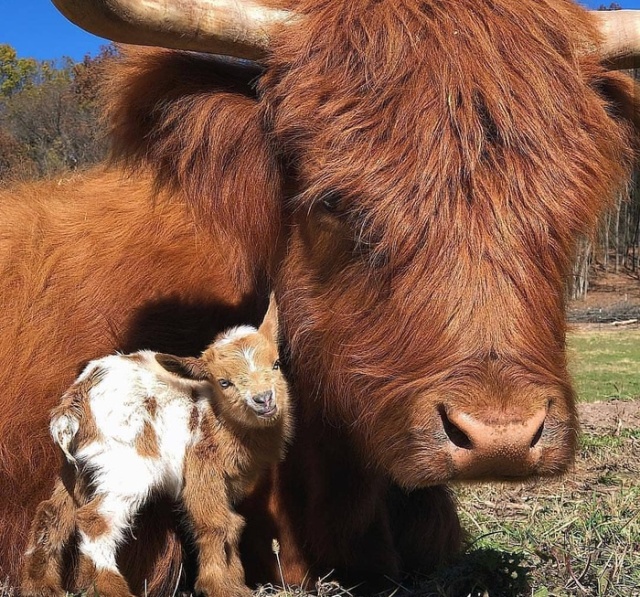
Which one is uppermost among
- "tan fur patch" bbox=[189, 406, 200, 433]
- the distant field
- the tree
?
the tree

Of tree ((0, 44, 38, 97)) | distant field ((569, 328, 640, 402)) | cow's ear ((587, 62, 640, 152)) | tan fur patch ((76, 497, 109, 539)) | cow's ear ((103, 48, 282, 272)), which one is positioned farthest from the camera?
tree ((0, 44, 38, 97))

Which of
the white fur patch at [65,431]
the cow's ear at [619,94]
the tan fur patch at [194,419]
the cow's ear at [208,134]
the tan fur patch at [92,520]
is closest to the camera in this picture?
the tan fur patch at [92,520]

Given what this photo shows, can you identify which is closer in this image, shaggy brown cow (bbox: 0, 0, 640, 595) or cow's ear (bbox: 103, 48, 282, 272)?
shaggy brown cow (bbox: 0, 0, 640, 595)

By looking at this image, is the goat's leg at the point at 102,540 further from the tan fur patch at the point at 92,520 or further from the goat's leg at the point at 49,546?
the goat's leg at the point at 49,546

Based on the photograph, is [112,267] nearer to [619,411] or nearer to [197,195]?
[197,195]

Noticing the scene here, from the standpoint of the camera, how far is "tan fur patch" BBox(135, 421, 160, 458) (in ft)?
8.09

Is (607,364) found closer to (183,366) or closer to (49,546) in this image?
(183,366)

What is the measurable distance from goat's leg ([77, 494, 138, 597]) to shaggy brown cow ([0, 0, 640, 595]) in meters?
0.41

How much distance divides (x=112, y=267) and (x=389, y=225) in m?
1.44

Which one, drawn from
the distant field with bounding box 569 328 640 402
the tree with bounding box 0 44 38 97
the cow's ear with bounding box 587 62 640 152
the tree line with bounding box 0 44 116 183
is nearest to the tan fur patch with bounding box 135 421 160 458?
the cow's ear with bounding box 587 62 640 152

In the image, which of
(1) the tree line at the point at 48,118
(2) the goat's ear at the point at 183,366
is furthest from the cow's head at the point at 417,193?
(1) the tree line at the point at 48,118

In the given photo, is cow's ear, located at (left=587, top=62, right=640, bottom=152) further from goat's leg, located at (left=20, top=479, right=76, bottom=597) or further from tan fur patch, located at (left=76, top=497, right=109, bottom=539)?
goat's leg, located at (left=20, top=479, right=76, bottom=597)

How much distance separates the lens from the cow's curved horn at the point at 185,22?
229 centimetres

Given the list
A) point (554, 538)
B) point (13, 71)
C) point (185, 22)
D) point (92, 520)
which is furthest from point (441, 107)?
point (13, 71)
